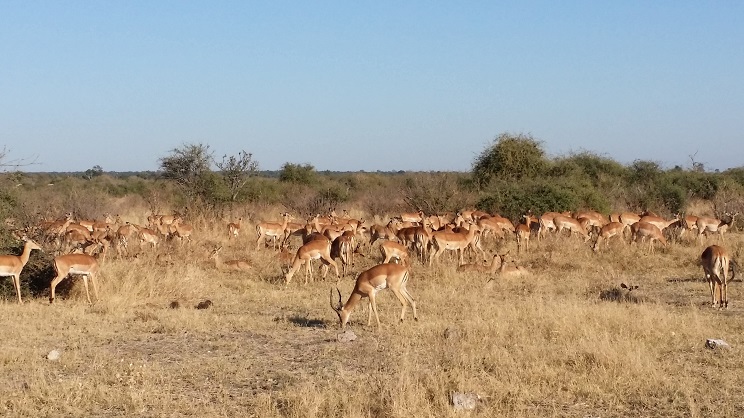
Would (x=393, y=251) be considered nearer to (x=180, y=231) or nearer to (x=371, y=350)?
(x=371, y=350)

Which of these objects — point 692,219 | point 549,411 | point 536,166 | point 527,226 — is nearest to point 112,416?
point 549,411

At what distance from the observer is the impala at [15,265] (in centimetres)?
1155

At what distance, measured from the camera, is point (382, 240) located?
16.0 m

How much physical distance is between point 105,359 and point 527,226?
42.0 feet

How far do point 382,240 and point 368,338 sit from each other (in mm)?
6600

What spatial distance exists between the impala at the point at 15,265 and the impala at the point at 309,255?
4.28 metres

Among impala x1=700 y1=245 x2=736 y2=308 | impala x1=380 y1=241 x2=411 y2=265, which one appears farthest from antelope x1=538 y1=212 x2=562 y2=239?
impala x1=700 y1=245 x2=736 y2=308

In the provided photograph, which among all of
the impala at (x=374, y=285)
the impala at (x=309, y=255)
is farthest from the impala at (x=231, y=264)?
the impala at (x=374, y=285)

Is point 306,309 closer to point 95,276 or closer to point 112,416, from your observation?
point 95,276

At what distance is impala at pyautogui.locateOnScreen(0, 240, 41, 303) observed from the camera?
37.9ft

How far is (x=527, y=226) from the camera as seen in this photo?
63.1 feet

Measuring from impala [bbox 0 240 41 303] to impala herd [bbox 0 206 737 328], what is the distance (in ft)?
0.04

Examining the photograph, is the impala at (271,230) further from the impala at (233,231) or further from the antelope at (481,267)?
the antelope at (481,267)

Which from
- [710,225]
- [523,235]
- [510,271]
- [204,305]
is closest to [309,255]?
[204,305]
